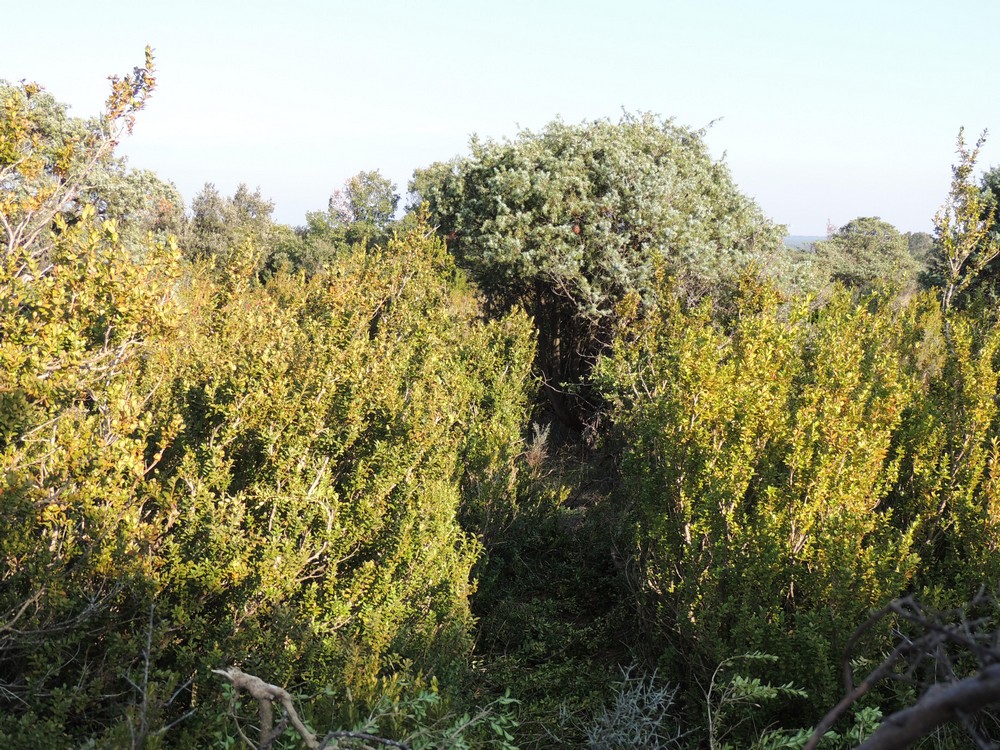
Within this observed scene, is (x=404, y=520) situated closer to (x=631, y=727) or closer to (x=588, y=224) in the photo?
(x=631, y=727)

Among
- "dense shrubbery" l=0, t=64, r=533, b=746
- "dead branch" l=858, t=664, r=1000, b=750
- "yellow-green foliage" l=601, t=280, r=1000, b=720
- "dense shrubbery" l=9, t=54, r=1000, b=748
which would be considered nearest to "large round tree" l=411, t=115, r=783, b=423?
"dense shrubbery" l=9, t=54, r=1000, b=748

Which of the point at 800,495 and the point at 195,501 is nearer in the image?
the point at 195,501

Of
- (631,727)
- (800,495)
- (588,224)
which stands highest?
(588,224)

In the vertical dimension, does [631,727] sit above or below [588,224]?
below

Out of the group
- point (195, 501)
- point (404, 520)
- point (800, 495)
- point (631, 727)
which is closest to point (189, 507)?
point (195, 501)

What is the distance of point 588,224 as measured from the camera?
26.6 feet

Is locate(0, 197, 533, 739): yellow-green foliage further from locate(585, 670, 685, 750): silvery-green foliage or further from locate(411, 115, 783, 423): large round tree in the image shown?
locate(411, 115, 783, 423): large round tree

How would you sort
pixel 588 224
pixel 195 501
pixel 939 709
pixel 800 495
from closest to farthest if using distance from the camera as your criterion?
pixel 939 709 → pixel 195 501 → pixel 800 495 → pixel 588 224

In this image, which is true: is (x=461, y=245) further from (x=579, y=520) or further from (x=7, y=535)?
(x=7, y=535)

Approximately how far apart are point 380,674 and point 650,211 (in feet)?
18.7

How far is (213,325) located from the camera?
214 inches

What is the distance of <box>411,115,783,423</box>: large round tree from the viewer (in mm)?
8016

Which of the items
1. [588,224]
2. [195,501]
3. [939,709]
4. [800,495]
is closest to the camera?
[939,709]

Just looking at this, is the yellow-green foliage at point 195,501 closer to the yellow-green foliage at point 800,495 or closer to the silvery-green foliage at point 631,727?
the silvery-green foliage at point 631,727
